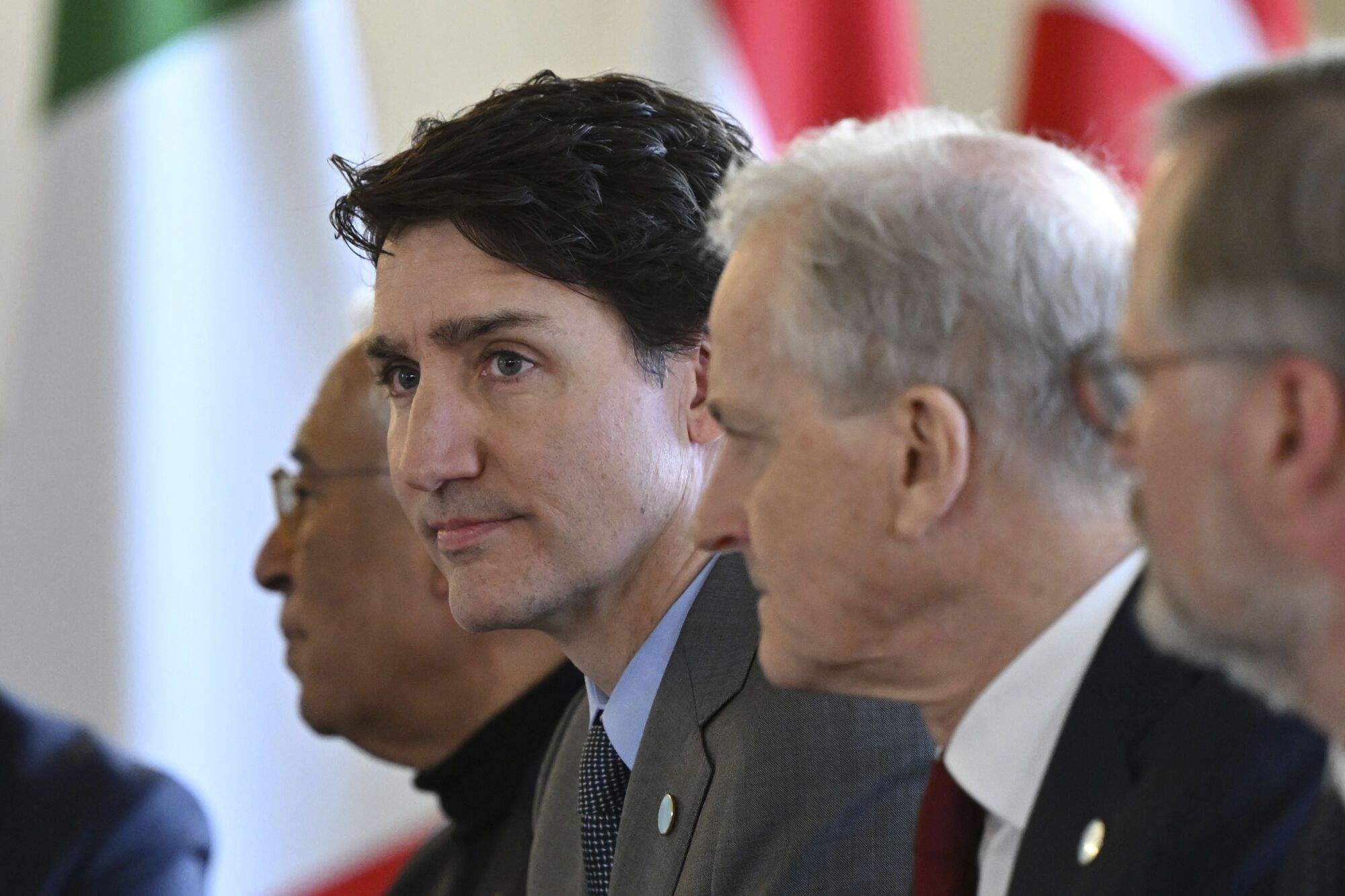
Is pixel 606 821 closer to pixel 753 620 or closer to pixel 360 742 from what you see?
pixel 753 620

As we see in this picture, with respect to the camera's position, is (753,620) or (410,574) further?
(410,574)

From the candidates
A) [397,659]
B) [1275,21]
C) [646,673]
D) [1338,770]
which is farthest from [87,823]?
[1275,21]

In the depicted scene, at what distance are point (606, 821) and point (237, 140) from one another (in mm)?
2155

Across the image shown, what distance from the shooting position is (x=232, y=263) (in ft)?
11.1

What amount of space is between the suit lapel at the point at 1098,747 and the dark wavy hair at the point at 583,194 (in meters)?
0.73

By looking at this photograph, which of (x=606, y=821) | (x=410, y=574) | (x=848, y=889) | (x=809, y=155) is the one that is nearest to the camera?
(x=809, y=155)

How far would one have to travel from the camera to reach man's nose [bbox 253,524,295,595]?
2551 mm

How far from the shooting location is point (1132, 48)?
128 inches

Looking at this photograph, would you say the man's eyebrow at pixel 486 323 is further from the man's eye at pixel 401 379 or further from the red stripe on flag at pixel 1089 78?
the red stripe on flag at pixel 1089 78

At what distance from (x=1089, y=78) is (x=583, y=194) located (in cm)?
188

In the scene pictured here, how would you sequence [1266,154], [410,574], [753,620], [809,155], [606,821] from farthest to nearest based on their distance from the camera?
1. [410,574]
2. [606,821]
3. [753,620]
4. [809,155]
5. [1266,154]

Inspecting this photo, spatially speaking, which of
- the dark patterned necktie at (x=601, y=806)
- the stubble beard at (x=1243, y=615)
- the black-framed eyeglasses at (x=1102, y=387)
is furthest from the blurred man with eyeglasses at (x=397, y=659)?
the stubble beard at (x=1243, y=615)

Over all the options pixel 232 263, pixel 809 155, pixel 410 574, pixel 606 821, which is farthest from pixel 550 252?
pixel 232 263

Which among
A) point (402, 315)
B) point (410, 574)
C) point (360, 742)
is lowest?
point (360, 742)
